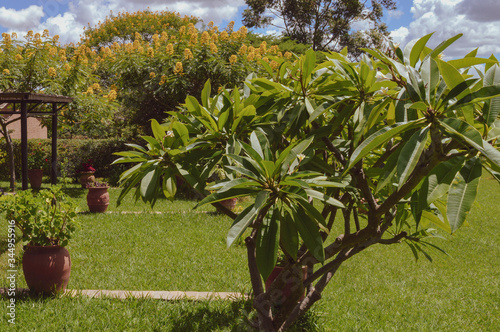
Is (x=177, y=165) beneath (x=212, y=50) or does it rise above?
beneath

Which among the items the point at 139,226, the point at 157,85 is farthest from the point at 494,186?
the point at 139,226

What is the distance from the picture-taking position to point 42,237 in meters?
4.17

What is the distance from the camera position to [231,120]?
6.62 ft

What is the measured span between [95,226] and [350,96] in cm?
659

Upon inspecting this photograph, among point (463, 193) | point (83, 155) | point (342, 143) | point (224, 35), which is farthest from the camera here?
point (83, 155)

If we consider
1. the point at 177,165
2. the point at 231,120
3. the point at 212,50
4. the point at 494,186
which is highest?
the point at 212,50

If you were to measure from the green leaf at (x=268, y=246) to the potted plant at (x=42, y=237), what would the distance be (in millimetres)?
3020

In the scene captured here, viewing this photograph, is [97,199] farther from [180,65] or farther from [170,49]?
[170,49]

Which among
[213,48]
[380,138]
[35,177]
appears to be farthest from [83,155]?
[380,138]

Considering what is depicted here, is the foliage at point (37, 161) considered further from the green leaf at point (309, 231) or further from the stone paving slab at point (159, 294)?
the green leaf at point (309, 231)

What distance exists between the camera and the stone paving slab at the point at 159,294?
416cm

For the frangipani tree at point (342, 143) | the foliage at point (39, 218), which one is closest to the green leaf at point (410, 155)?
the frangipani tree at point (342, 143)

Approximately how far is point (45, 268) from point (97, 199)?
473 centimetres

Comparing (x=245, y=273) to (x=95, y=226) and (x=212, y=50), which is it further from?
(x=212, y=50)
